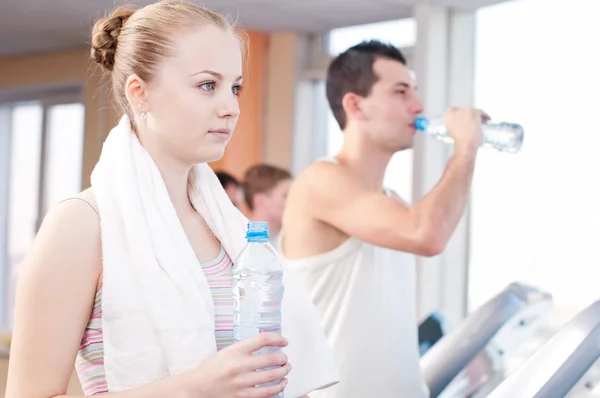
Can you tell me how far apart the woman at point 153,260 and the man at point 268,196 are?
8.56 feet

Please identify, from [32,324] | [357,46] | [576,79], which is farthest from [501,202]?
[32,324]

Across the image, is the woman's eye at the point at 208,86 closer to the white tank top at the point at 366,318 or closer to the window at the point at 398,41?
the white tank top at the point at 366,318

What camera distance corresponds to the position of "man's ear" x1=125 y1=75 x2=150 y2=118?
1216mm

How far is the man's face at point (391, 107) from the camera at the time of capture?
6.93 feet

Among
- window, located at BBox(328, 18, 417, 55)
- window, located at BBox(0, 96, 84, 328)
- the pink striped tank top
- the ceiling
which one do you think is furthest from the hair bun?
window, located at BBox(0, 96, 84, 328)

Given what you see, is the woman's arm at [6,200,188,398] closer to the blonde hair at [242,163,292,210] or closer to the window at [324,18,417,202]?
the blonde hair at [242,163,292,210]

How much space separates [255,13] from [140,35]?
12.6 ft

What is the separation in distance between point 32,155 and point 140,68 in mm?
5971

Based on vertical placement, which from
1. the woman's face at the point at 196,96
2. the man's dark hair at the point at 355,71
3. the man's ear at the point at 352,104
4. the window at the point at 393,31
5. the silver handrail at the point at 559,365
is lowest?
the silver handrail at the point at 559,365

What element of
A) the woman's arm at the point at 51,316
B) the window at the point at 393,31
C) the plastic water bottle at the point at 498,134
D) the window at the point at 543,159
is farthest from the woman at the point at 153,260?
the window at the point at 393,31

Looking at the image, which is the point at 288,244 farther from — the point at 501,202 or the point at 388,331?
the point at 501,202

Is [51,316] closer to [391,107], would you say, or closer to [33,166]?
[391,107]

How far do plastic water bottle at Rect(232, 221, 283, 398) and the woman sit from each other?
0.09 feet

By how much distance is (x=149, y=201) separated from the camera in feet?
3.94
